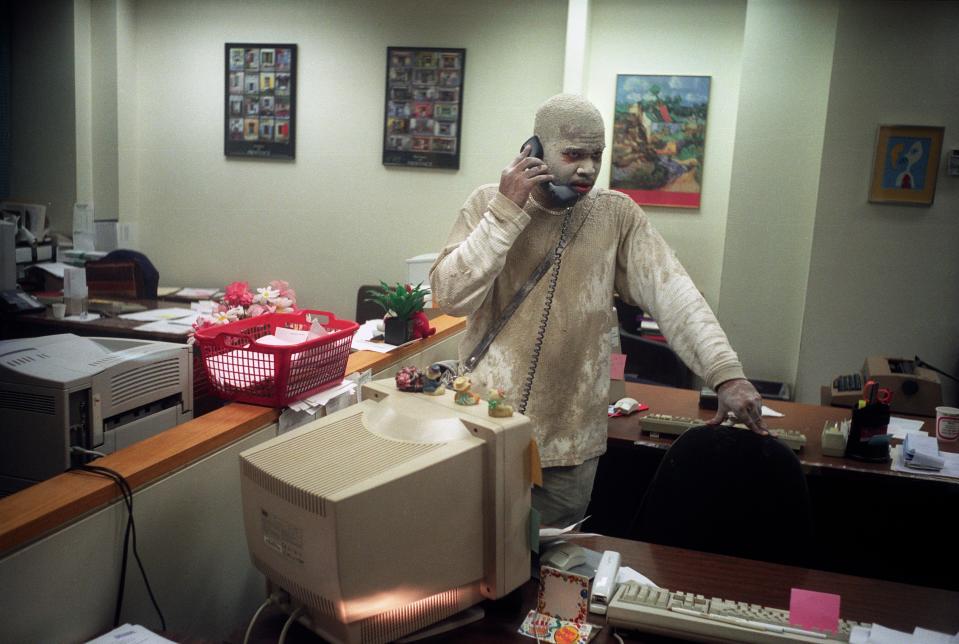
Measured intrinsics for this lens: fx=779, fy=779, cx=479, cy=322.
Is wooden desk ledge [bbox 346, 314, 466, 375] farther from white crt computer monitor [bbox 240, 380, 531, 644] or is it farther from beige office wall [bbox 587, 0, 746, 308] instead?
beige office wall [bbox 587, 0, 746, 308]

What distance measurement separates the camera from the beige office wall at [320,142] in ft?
15.8

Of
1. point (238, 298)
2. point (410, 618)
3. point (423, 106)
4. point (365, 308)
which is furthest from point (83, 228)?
point (410, 618)

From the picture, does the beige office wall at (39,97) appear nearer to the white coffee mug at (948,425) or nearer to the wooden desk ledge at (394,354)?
the wooden desk ledge at (394,354)

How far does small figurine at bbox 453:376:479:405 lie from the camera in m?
1.30

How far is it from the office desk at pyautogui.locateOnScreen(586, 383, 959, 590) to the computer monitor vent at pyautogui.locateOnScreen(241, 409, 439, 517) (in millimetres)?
1337

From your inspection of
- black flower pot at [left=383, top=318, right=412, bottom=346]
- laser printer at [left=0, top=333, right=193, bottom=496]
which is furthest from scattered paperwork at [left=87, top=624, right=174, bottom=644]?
black flower pot at [left=383, top=318, right=412, bottom=346]

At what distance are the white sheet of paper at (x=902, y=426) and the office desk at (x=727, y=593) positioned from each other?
1.19m

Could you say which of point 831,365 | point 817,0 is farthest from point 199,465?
point 817,0

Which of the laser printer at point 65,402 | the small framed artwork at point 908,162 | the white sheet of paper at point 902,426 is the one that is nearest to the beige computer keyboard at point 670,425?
the white sheet of paper at point 902,426

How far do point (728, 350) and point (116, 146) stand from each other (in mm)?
4904

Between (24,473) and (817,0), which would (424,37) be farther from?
(24,473)

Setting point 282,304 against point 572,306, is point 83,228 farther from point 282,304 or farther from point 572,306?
point 572,306

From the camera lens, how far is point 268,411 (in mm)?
1771

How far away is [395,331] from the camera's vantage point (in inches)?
103
